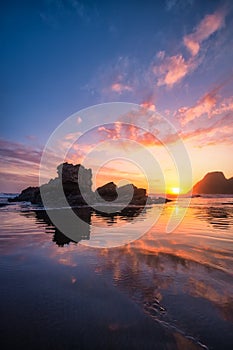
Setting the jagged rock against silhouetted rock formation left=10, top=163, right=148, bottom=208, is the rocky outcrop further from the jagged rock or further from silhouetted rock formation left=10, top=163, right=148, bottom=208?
the jagged rock

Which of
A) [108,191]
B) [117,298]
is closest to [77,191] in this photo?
[108,191]

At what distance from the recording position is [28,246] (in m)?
6.99

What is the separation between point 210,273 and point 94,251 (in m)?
3.43

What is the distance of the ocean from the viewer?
2.40 meters

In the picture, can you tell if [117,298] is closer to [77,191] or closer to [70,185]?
[77,191]

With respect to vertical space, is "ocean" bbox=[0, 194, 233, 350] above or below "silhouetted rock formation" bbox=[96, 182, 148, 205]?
below

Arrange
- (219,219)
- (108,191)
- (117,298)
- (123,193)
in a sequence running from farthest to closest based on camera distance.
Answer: (123,193) < (108,191) < (219,219) < (117,298)

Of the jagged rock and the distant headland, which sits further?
the jagged rock

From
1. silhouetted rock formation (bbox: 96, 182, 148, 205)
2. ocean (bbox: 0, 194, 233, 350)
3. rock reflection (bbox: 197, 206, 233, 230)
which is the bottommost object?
ocean (bbox: 0, 194, 233, 350)

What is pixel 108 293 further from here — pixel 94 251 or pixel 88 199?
pixel 88 199

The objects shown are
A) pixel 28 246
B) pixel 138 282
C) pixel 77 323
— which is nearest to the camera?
pixel 77 323

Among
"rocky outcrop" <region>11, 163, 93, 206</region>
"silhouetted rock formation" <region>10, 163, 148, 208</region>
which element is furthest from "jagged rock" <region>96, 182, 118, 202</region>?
"rocky outcrop" <region>11, 163, 93, 206</region>

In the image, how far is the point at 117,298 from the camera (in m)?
3.37

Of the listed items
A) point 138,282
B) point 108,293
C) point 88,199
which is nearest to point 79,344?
point 108,293
